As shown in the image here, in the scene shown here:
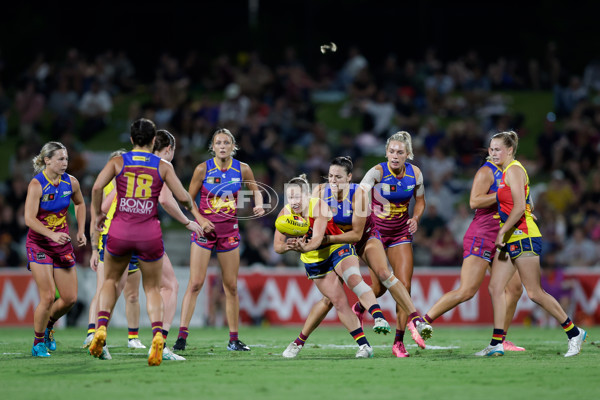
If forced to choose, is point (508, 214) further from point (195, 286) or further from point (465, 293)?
point (195, 286)

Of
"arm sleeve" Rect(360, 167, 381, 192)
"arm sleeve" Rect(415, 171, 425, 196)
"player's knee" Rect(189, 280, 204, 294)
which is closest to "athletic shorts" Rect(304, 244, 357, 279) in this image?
"arm sleeve" Rect(360, 167, 381, 192)

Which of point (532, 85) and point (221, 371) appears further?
point (532, 85)

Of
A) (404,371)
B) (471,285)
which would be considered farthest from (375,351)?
(404,371)

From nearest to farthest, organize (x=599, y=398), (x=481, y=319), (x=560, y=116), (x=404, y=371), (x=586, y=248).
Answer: (x=599, y=398), (x=404, y=371), (x=481, y=319), (x=586, y=248), (x=560, y=116)

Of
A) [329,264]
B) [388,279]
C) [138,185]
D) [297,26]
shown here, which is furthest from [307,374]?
[297,26]

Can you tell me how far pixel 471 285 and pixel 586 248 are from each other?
8.87 metres

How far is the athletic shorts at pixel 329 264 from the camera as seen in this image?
9.47 meters

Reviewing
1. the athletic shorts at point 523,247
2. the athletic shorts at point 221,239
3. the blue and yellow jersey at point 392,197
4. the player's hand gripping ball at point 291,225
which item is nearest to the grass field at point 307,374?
the athletic shorts at point 523,247

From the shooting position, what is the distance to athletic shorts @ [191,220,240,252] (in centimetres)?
1070

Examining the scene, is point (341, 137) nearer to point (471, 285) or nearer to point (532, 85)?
point (532, 85)

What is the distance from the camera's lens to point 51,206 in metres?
9.98

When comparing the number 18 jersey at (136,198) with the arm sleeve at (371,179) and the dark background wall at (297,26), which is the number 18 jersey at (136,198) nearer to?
the arm sleeve at (371,179)

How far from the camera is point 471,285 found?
9992mm

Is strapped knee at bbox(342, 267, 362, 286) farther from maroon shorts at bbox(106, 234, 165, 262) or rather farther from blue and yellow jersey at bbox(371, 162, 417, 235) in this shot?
maroon shorts at bbox(106, 234, 165, 262)
